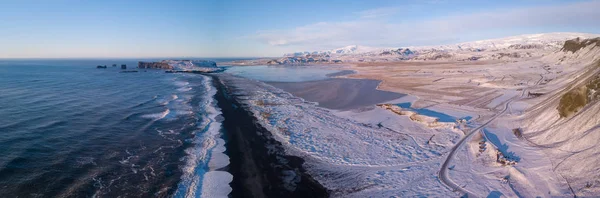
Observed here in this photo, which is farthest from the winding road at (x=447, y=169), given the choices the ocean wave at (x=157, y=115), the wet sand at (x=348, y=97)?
the ocean wave at (x=157, y=115)

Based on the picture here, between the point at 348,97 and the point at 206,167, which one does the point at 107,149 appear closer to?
the point at 206,167

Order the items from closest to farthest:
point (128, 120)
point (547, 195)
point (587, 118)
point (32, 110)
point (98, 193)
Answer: point (547, 195), point (98, 193), point (587, 118), point (128, 120), point (32, 110)

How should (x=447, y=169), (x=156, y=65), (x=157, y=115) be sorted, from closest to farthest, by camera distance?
(x=447, y=169) < (x=157, y=115) < (x=156, y=65)

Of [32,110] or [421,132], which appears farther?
[32,110]

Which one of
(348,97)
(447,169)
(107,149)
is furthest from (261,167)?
(348,97)

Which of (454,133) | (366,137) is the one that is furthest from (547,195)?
(366,137)

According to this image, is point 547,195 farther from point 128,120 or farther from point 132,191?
point 128,120

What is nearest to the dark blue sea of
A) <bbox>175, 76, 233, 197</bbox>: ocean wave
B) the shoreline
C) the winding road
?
<bbox>175, 76, 233, 197</bbox>: ocean wave
